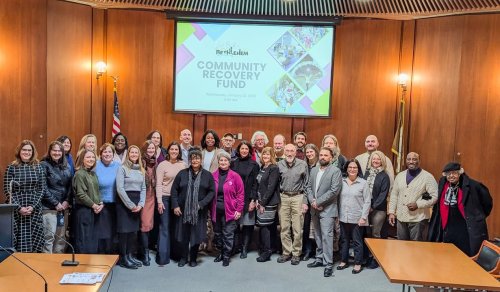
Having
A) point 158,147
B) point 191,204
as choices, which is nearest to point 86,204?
point 191,204

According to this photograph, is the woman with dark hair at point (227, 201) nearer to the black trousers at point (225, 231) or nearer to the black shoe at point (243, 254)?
the black trousers at point (225, 231)

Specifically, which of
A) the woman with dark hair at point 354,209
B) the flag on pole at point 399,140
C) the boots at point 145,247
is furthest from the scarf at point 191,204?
the flag on pole at point 399,140

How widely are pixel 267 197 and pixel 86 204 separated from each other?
7.00 feet

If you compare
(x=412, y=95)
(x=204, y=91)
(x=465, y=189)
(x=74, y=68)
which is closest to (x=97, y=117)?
(x=74, y=68)

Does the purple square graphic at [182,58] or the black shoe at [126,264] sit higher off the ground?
the purple square graphic at [182,58]

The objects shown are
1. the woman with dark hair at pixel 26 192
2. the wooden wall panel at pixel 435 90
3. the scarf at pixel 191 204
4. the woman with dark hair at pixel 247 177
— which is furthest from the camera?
→ the wooden wall panel at pixel 435 90

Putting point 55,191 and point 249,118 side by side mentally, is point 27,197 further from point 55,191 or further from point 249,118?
point 249,118

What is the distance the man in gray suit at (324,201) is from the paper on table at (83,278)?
3.04 meters

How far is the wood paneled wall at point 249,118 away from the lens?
6754mm

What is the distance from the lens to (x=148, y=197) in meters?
5.68

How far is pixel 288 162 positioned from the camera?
5.93 meters

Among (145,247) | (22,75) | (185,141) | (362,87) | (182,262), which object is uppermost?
(362,87)

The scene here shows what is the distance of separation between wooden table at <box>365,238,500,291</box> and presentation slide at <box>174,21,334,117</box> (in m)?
3.93

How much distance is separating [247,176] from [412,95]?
3.62 m
